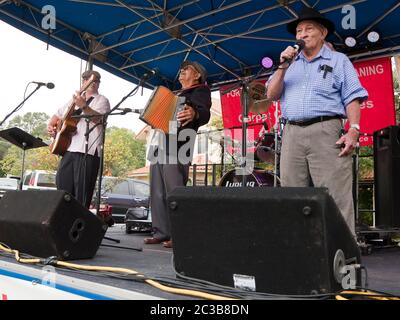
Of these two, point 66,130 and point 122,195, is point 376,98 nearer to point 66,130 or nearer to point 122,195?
point 66,130

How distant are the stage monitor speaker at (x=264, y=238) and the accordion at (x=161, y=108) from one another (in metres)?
1.77

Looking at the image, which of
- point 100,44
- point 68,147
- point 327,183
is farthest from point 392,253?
point 100,44

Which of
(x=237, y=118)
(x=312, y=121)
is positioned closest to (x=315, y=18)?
(x=312, y=121)

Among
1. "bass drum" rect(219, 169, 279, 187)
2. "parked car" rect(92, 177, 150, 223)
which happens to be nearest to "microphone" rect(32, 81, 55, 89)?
"bass drum" rect(219, 169, 279, 187)

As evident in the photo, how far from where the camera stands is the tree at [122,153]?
17234mm

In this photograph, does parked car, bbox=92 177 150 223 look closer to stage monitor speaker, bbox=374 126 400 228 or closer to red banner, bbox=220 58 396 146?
red banner, bbox=220 58 396 146

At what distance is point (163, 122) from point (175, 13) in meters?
3.69

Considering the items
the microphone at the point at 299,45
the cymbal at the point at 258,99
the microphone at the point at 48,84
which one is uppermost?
the cymbal at the point at 258,99

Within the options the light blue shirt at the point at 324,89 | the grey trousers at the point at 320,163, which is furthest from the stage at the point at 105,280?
the light blue shirt at the point at 324,89

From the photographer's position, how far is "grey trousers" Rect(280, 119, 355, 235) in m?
2.49

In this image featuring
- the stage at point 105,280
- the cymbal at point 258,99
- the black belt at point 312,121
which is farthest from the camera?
the cymbal at point 258,99

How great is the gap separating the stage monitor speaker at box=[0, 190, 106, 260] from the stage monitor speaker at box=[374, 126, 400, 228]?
11.5 ft

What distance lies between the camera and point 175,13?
670cm

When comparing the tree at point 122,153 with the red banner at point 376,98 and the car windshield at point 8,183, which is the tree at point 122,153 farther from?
the red banner at point 376,98
